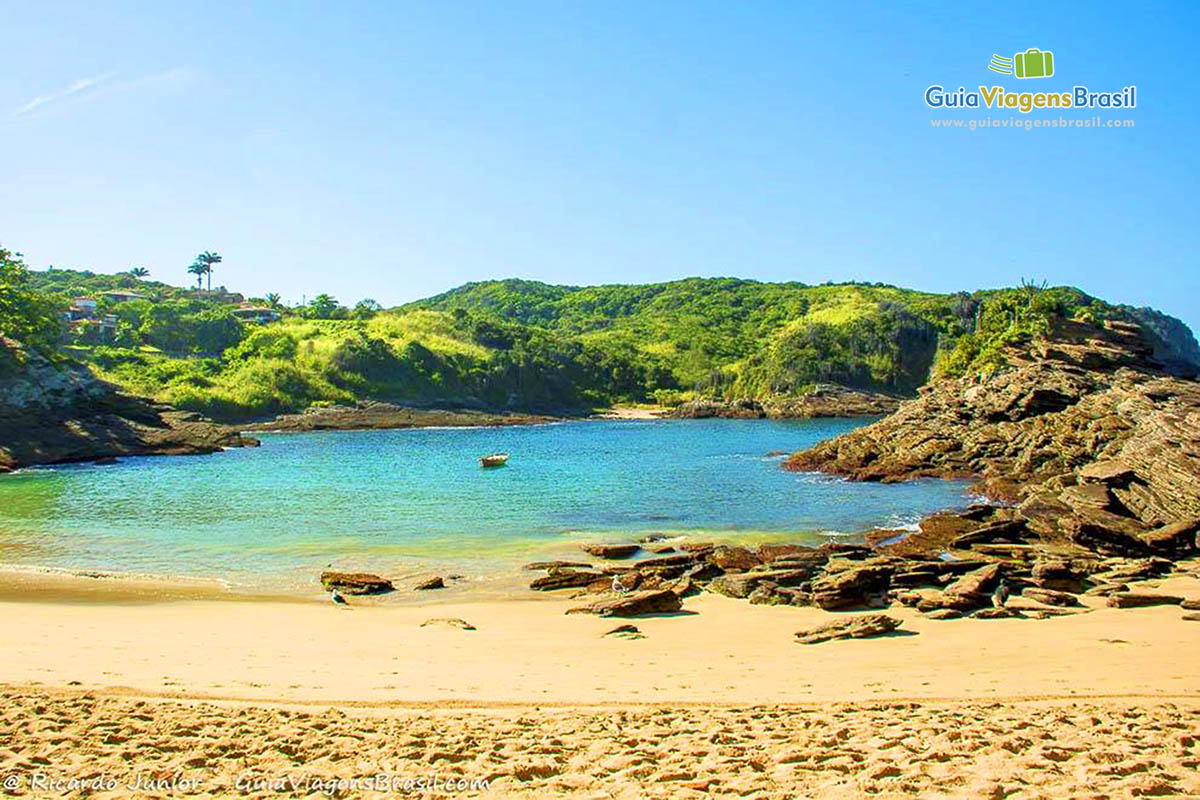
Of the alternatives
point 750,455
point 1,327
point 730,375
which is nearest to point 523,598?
point 750,455

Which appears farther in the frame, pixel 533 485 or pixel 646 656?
pixel 533 485

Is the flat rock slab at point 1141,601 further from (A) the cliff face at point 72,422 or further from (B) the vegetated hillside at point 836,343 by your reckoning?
(B) the vegetated hillside at point 836,343

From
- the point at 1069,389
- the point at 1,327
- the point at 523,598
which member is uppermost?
the point at 1,327

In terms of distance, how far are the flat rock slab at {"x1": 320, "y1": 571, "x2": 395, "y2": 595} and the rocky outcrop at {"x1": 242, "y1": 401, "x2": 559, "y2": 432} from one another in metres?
82.9

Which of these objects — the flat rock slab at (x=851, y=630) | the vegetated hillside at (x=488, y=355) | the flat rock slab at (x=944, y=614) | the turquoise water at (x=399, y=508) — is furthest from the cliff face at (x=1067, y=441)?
the vegetated hillside at (x=488, y=355)

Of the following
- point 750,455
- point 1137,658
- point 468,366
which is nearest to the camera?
point 1137,658

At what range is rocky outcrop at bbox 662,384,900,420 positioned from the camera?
119 metres

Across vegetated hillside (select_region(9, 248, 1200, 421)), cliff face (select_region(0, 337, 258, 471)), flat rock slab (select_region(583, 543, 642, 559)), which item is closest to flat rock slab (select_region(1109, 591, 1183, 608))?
flat rock slab (select_region(583, 543, 642, 559))

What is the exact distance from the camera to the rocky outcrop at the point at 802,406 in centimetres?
11919

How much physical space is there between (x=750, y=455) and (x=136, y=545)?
148ft

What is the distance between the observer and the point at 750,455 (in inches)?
2596

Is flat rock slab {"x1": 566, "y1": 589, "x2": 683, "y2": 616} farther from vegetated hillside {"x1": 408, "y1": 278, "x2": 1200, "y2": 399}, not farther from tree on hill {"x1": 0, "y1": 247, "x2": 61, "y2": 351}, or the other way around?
vegetated hillside {"x1": 408, "y1": 278, "x2": 1200, "y2": 399}

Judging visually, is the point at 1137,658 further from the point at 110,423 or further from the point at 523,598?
the point at 110,423

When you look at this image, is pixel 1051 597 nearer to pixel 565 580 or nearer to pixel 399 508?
pixel 565 580
